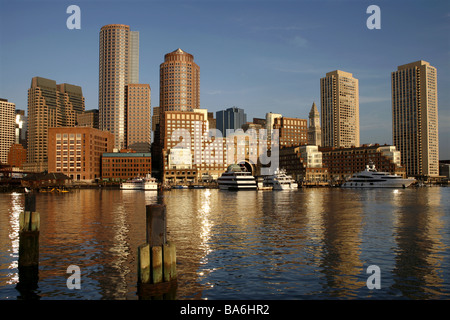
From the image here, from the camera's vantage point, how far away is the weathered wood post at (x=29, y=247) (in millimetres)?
25578

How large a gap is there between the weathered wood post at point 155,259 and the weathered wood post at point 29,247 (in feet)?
28.4

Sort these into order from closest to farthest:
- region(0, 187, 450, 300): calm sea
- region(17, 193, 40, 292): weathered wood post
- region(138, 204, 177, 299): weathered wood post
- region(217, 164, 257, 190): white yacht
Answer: region(138, 204, 177, 299): weathered wood post, region(0, 187, 450, 300): calm sea, region(17, 193, 40, 292): weathered wood post, region(217, 164, 257, 190): white yacht

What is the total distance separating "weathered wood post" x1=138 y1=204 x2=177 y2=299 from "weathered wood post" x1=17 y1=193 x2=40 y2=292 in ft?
28.4

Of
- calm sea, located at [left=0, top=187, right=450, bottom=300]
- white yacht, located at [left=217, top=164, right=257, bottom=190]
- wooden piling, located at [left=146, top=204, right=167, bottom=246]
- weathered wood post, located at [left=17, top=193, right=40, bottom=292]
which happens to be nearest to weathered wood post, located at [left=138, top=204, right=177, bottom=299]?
wooden piling, located at [left=146, top=204, right=167, bottom=246]

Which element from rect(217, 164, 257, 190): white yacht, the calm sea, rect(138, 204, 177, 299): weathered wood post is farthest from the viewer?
rect(217, 164, 257, 190): white yacht

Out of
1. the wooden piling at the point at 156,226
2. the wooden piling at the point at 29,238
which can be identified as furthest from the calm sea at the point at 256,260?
the wooden piling at the point at 156,226

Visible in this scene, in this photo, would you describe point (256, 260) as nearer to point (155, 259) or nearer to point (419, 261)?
point (155, 259)

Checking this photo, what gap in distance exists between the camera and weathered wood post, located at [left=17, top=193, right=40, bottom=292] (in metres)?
25.6

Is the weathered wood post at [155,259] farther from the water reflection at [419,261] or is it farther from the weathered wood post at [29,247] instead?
the water reflection at [419,261]

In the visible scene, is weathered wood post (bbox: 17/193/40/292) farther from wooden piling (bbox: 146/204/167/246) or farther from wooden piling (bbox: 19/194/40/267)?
wooden piling (bbox: 146/204/167/246)

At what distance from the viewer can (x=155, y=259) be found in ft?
65.9

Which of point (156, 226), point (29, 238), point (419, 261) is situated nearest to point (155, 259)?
point (156, 226)

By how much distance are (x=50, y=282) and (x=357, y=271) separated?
19466 millimetres

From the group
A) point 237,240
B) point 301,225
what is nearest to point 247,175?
point 301,225
